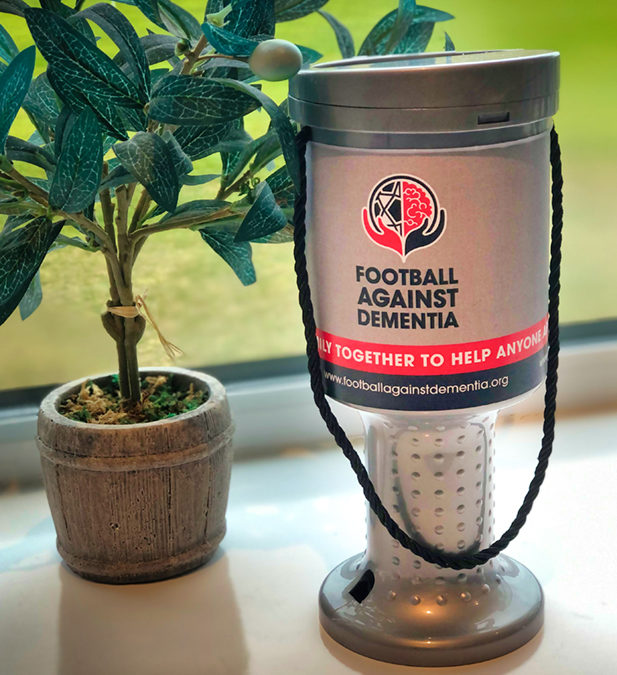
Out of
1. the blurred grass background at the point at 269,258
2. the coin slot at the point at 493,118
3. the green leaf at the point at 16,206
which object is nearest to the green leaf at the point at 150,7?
the green leaf at the point at 16,206

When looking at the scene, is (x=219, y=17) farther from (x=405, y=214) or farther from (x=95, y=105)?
(x=405, y=214)

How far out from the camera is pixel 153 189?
0.92 m

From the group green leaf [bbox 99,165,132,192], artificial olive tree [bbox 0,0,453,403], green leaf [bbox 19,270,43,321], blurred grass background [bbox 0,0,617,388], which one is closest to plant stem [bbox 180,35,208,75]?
artificial olive tree [bbox 0,0,453,403]

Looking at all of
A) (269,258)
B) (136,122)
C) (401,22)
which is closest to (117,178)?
(136,122)

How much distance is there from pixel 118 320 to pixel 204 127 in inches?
11.3

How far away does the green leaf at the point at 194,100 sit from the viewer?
92 centimetres

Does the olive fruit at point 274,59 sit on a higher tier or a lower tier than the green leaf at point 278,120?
higher

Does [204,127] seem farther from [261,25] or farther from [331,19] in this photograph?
[331,19]

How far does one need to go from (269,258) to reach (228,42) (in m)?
0.74

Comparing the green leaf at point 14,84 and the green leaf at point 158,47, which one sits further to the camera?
the green leaf at point 158,47

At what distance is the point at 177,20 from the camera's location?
3.40ft

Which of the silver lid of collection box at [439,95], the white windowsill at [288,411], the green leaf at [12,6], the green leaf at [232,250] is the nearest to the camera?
the silver lid of collection box at [439,95]

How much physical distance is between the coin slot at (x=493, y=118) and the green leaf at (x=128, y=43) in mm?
309

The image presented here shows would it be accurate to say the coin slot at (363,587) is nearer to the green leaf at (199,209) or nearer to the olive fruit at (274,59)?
the green leaf at (199,209)
